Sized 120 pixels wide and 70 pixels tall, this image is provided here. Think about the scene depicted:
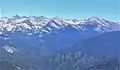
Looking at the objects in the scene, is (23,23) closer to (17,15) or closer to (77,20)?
(17,15)

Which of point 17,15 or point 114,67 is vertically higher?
point 17,15

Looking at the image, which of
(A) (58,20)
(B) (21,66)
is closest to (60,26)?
(A) (58,20)

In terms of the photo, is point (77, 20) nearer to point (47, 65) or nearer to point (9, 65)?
point (47, 65)

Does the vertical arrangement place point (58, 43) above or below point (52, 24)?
below

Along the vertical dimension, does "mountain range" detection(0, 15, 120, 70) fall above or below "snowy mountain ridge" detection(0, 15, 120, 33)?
below

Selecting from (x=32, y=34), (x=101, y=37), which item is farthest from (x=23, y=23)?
(x=101, y=37)

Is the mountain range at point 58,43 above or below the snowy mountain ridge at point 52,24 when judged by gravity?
below

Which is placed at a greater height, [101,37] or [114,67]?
[101,37]

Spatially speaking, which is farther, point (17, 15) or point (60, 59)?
point (17, 15)
